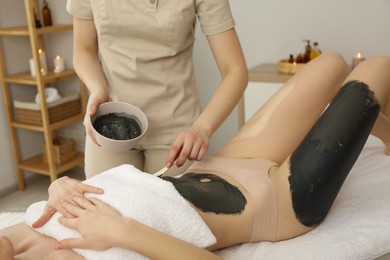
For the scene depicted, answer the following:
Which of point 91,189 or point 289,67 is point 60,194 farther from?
point 289,67

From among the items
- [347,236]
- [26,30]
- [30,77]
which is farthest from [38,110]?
[347,236]

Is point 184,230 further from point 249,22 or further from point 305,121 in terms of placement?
point 249,22

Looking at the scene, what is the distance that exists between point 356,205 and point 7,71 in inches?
98.3

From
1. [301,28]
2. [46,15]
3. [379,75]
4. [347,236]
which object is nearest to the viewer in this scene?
[347,236]

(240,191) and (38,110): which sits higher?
(240,191)

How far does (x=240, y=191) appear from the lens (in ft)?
4.13

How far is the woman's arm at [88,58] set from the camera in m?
1.44

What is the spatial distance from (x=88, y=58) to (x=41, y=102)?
56.3 inches

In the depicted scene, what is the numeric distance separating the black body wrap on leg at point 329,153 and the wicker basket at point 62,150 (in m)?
2.15

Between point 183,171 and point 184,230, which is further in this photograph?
point 183,171

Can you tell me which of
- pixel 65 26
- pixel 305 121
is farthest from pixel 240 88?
pixel 65 26

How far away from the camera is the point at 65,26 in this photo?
300 centimetres

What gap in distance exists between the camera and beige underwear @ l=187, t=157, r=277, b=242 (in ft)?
4.00

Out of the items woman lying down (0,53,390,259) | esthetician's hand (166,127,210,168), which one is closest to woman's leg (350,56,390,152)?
woman lying down (0,53,390,259)
